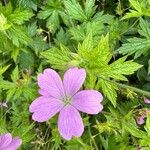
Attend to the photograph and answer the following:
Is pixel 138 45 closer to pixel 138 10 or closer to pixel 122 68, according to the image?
pixel 138 10

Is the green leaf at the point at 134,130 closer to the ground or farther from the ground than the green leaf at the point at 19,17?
closer to the ground

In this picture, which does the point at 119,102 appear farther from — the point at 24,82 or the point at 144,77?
the point at 24,82

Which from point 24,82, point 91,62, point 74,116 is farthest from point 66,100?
point 24,82

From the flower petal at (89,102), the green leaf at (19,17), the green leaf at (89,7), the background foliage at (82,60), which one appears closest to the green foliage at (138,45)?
the background foliage at (82,60)

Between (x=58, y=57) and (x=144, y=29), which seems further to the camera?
(x=144, y=29)

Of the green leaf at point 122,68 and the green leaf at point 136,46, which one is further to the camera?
the green leaf at point 136,46

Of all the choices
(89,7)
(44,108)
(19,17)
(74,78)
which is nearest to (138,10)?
(89,7)

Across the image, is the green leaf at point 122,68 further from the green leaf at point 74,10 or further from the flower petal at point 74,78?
the green leaf at point 74,10
